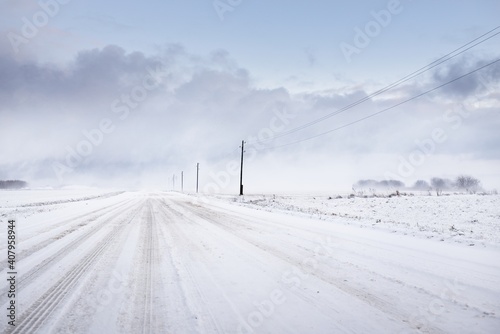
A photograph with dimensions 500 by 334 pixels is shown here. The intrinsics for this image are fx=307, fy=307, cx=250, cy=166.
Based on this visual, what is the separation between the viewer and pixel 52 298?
4375 millimetres

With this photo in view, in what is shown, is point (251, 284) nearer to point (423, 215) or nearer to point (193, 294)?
point (193, 294)

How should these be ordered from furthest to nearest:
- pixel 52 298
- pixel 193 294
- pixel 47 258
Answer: pixel 47 258
pixel 193 294
pixel 52 298

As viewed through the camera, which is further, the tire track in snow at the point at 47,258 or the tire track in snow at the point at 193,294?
the tire track in snow at the point at 47,258

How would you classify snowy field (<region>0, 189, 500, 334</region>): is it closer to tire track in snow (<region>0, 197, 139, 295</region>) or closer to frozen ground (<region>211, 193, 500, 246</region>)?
tire track in snow (<region>0, 197, 139, 295</region>)

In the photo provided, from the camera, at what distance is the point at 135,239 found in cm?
922

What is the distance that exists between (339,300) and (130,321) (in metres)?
2.76

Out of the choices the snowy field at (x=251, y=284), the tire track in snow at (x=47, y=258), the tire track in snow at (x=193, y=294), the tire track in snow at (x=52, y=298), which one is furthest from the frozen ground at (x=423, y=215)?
the tire track in snow at (x=47, y=258)

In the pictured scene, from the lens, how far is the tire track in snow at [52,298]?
355 cm

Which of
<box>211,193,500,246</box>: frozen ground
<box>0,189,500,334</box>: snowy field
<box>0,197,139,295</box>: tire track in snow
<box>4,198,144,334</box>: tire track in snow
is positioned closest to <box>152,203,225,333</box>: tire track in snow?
<box>0,189,500,334</box>: snowy field

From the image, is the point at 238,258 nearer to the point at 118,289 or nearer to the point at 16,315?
the point at 118,289

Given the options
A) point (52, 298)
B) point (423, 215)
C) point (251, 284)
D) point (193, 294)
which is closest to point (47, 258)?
point (52, 298)

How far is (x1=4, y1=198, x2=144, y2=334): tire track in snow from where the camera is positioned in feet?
11.6

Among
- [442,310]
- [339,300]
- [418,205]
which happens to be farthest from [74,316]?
[418,205]

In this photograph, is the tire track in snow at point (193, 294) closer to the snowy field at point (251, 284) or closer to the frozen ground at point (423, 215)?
the snowy field at point (251, 284)
